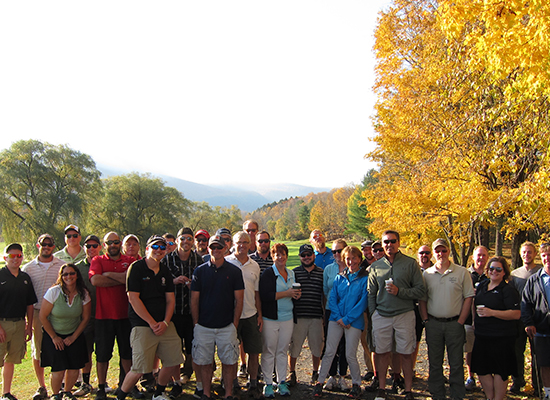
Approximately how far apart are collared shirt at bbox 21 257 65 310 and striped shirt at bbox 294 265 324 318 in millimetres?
3882

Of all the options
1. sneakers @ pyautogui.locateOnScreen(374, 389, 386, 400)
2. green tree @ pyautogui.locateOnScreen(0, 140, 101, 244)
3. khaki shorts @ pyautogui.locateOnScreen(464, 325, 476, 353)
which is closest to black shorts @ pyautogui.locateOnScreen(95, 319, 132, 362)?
sneakers @ pyautogui.locateOnScreen(374, 389, 386, 400)

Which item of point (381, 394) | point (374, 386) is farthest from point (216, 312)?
point (374, 386)

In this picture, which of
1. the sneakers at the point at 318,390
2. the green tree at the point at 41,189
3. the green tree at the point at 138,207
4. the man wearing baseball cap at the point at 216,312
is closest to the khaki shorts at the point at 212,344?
the man wearing baseball cap at the point at 216,312

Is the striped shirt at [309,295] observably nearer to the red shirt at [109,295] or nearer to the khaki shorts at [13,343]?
the red shirt at [109,295]

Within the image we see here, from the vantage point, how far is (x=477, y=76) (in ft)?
25.1

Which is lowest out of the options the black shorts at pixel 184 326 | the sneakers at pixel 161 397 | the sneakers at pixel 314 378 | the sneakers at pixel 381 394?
the sneakers at pixel 314 378

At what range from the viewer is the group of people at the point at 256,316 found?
5.19 m

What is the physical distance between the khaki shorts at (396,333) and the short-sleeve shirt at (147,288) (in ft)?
10.2

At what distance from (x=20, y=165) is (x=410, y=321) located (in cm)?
3653

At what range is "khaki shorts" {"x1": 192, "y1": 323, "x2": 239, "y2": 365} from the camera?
5176mm

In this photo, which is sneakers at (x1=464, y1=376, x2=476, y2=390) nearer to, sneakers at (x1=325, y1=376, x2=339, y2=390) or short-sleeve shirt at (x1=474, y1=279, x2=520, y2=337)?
short-sleeve shirt at (x1=474, y1=279, x2=520, y2=337)

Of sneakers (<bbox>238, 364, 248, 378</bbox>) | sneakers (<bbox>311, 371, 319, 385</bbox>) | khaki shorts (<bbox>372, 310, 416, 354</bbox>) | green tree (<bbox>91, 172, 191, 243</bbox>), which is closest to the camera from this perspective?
khaki shorts (<bbox>372, 310, 416, 354</bbox>)

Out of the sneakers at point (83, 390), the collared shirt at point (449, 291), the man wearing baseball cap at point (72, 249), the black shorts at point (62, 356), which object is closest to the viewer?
the black shorts at point (62, 356)

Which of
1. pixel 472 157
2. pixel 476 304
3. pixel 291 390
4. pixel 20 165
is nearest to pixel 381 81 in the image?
pixel 472 157
